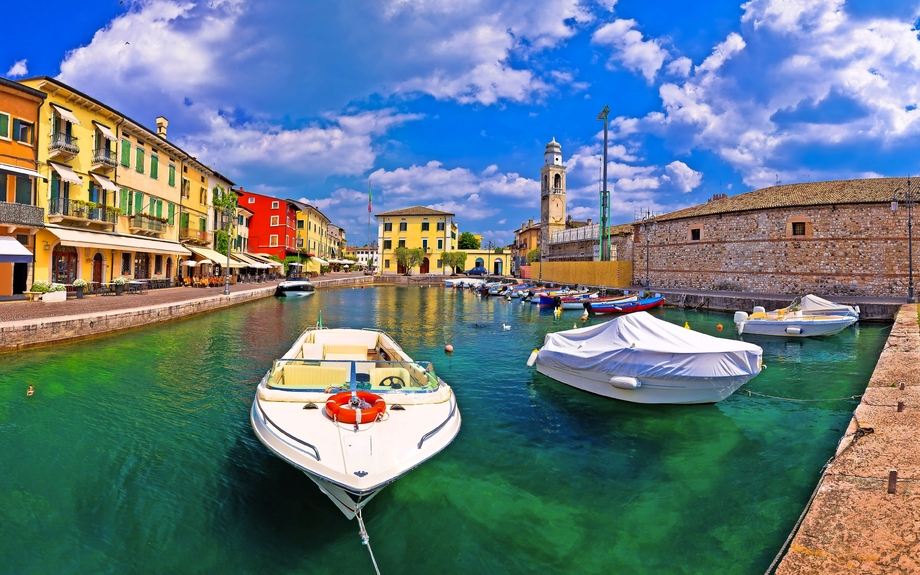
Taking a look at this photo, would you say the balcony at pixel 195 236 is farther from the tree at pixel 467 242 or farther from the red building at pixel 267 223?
the tree at pixel 467 242

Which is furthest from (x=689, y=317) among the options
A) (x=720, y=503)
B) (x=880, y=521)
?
(x=880, y=521)

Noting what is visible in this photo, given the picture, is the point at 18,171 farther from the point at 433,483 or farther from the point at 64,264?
the point at 433,483

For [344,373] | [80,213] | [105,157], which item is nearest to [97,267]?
[80,213]

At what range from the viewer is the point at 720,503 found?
679 centimetres

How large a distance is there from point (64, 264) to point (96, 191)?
4.69 meters

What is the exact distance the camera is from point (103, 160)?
2659 centimetres

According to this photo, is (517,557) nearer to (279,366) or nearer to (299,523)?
(299,523)

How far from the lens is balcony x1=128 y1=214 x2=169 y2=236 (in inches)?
1206

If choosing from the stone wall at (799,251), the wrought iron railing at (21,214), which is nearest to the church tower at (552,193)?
the stone wall at (799,251)

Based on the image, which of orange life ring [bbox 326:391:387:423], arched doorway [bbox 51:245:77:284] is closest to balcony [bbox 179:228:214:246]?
arched doorway [bbox 51:245:77:284]

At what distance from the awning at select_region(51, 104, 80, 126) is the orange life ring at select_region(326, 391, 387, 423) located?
86.3ft

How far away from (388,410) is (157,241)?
3330 centimetres

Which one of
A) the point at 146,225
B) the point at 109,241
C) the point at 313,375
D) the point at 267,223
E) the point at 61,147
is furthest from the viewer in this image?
the point at 267,223

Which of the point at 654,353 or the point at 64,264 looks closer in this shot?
the point at 654,353
